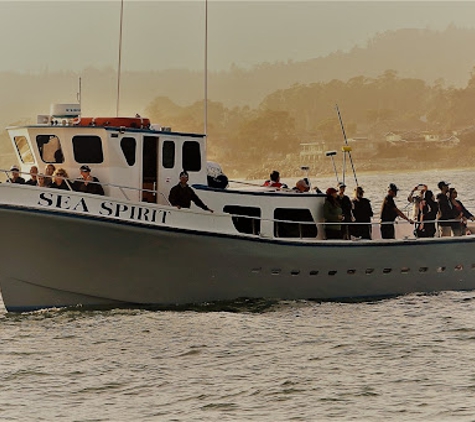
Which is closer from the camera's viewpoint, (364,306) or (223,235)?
(223,235)

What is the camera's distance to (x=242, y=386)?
1580 cm

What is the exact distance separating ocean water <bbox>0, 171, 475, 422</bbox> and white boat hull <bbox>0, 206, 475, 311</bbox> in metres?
0.34

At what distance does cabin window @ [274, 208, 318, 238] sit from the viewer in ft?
71.5

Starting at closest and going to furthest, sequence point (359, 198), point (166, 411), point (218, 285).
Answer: point (166, 411)
point (218, 285)
point (359, 198)

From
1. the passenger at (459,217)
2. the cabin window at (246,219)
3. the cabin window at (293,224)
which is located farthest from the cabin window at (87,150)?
the passenger at (459,217)

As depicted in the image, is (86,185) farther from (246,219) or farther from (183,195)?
(246,219)

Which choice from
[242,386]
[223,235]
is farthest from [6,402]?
[223,235]

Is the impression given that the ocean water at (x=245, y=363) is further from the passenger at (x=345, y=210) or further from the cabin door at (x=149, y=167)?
the cabin door at (x=149, y=167)

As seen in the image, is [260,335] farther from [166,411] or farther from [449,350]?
[166,411]

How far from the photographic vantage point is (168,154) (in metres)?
21.4

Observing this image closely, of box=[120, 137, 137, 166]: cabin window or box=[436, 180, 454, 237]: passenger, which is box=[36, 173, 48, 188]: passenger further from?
box=[436, 180, 454, 237]: passenger

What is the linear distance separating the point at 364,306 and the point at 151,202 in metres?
5.07

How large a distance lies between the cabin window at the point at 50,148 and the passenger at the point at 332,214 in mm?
5630

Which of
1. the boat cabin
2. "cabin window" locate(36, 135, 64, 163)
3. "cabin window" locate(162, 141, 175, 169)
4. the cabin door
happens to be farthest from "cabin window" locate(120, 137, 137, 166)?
"cabin window" locate(36, 135, 64, 163)
